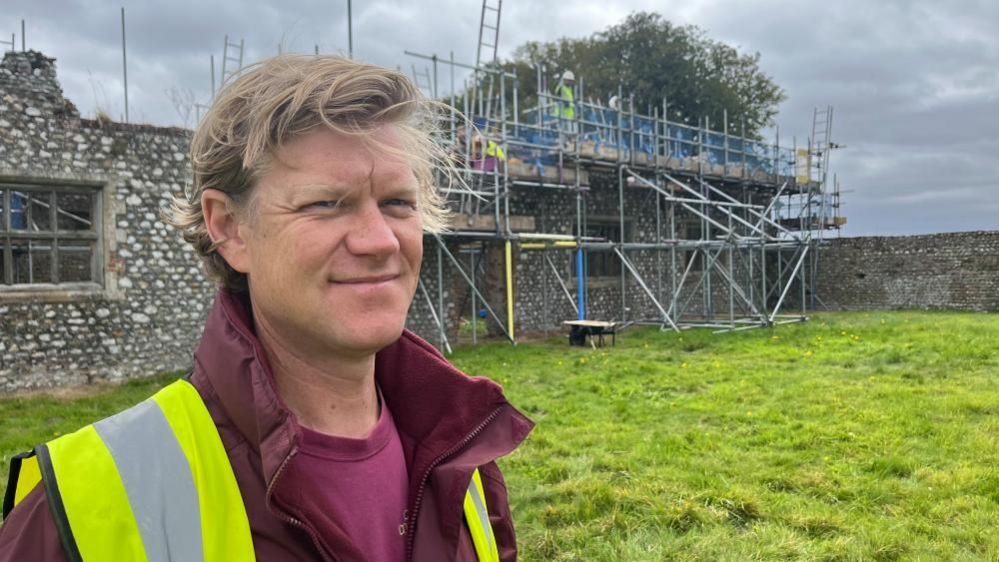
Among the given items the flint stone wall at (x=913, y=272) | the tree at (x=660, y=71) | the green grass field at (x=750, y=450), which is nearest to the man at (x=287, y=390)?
the green grass field at (x=750, y=450)

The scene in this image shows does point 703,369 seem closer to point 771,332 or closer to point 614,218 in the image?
point 771,332

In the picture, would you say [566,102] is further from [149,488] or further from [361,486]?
[149,488]

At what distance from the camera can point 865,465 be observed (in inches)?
177

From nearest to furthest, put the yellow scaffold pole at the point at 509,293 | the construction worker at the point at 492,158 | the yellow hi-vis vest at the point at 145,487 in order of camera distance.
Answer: the yellow hi-vis vest at the point at 145,487 → the construction worker at the point at 492,158 → the yellow scaffold pole at the point at 509,293

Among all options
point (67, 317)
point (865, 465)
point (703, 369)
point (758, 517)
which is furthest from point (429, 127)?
point (67, 317)

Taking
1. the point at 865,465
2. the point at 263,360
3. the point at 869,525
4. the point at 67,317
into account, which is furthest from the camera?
the point at 67,317

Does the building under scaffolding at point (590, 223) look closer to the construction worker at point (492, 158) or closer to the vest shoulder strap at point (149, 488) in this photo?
the construction worker at point (492, 158)

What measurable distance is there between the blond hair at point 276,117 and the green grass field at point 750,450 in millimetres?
2594

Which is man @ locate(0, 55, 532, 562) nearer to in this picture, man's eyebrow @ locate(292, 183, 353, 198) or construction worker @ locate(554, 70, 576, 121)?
man's eyebrow @ locate(292, 183, 353, 198)

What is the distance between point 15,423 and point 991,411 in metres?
8.52

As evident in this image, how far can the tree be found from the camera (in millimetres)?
24531

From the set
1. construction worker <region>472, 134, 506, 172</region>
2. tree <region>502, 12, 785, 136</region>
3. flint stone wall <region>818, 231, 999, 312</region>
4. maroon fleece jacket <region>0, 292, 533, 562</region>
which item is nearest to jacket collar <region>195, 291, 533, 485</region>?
maroon fleece jacket <region>0, 292, 533, 562</region>

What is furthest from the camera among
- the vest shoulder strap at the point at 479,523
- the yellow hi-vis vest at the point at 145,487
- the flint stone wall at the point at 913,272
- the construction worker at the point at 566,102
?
the flint stone wall at the point at 913,272

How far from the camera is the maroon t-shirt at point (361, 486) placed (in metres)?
1.13
